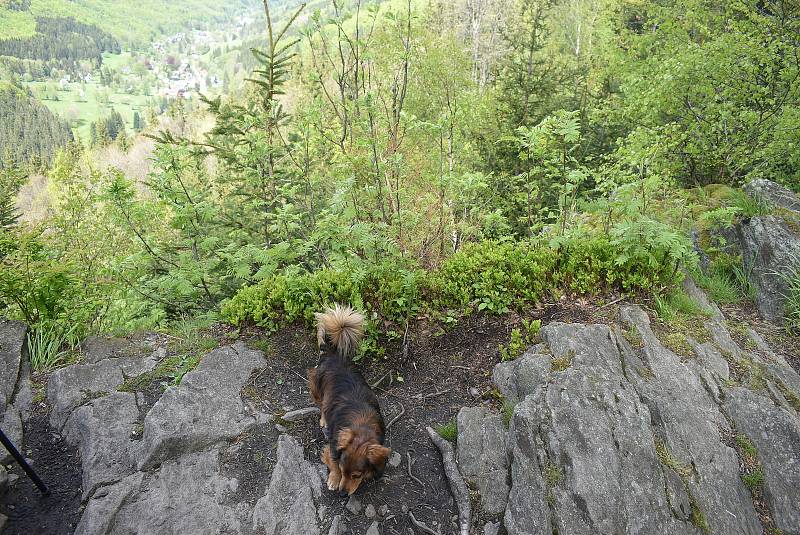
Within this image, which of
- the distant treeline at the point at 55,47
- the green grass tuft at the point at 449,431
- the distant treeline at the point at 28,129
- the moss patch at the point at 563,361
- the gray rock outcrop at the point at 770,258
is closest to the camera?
the moss patch at the point at 563,361

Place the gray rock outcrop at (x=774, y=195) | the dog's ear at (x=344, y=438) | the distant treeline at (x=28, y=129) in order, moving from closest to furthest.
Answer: the dog's ear at (x=344, y=438)
the gray rock outcrop at (x=774, y=195)
the distant treeline at (x=28, y=129)

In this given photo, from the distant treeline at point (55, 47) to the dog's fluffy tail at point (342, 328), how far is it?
559 ft

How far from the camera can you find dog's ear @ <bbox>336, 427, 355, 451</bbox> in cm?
343

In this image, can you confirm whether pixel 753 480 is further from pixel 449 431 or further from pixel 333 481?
pixel 333 481

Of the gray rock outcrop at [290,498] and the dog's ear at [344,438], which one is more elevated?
the dog's ear at [344,438]

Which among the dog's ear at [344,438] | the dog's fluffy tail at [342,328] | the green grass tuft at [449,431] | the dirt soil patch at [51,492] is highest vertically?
the dog's fluffy tail at [342,328]

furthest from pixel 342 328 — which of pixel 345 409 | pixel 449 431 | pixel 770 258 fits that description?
pixel 770 258

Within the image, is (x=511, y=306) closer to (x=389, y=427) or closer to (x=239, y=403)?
(x=389, y=427)

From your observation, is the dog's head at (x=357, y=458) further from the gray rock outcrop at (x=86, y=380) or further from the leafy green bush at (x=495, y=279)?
the gray rock outcrop at (x=86, y=380)

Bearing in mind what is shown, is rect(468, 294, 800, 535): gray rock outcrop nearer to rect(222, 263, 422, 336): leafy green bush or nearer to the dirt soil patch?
rect(222, 263, 422, 336): leafy green bush

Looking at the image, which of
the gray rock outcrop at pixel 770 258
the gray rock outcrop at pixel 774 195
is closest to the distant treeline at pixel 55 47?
the gray rock outcrop at pixel 774 195

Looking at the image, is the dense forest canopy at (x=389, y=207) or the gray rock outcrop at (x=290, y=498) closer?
the gray rock outcrop at (x=290, y=498)

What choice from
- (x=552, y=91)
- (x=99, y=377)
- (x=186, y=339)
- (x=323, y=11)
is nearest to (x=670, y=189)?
(x=552, y=91)

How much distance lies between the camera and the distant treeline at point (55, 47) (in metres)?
140
